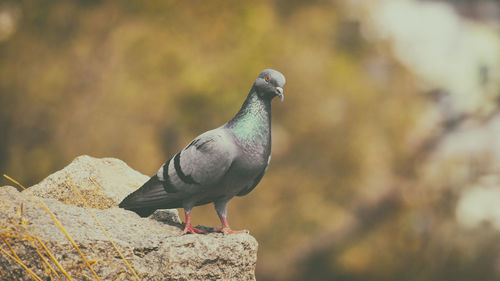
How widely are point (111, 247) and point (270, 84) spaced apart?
1436mm

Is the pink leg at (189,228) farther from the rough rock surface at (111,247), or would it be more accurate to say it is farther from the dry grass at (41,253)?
the dry grass at (41,253)

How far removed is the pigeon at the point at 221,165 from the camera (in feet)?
12.3

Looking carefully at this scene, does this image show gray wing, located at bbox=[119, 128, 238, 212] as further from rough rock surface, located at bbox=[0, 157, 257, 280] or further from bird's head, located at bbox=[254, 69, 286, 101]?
bird's head, located at bbox=[254, 69, 286, 101]

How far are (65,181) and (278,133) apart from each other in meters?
5.06

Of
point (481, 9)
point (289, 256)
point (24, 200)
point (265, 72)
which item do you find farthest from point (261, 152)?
point (481, 9)

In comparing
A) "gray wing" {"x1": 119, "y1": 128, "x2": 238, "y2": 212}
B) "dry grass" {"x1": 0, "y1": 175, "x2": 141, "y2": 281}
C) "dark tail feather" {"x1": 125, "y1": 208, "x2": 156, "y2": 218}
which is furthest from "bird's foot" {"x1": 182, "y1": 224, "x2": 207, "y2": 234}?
"dry grass" {"x1": 0, "y1": 175, "x2": 141, "y2": 281}

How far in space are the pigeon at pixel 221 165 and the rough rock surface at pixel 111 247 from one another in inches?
7.2

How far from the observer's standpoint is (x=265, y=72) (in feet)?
12.7

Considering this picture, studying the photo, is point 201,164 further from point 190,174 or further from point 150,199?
point 150,199

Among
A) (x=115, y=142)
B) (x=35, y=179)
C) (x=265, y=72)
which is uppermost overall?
(x=115, y=142)

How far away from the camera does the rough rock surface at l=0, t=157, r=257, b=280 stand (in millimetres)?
3125

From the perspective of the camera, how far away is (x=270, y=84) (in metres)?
3.85

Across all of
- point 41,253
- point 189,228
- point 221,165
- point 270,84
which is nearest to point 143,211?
point 189,228

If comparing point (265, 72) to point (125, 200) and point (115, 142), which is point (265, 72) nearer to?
point (125, 200)
